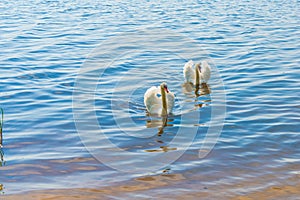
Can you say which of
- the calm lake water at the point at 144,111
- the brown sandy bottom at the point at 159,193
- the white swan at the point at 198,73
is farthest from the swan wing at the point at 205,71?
the brown sandy bottom at the point at 159,193

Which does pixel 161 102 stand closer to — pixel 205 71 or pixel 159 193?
pixel 205 71

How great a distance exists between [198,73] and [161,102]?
2507 mm

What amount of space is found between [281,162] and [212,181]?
50.4 inches

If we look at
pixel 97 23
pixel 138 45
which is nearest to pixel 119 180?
pixel 138 45

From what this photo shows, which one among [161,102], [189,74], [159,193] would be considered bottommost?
[159,193]

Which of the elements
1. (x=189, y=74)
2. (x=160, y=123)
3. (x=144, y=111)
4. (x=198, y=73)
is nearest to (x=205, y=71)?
(x=198, y=73)

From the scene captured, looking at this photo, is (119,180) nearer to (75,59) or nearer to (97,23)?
(75,59)

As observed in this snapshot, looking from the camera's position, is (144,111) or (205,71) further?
(205,71)

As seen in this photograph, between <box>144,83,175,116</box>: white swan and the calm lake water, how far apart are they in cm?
21

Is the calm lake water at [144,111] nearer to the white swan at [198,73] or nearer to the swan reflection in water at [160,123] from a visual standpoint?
the swan reflection in water at [160,123]

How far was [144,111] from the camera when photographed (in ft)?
36.7

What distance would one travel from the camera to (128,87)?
12789 millimetres

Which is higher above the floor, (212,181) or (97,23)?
(97,23)

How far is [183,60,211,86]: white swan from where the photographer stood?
1307 cm
